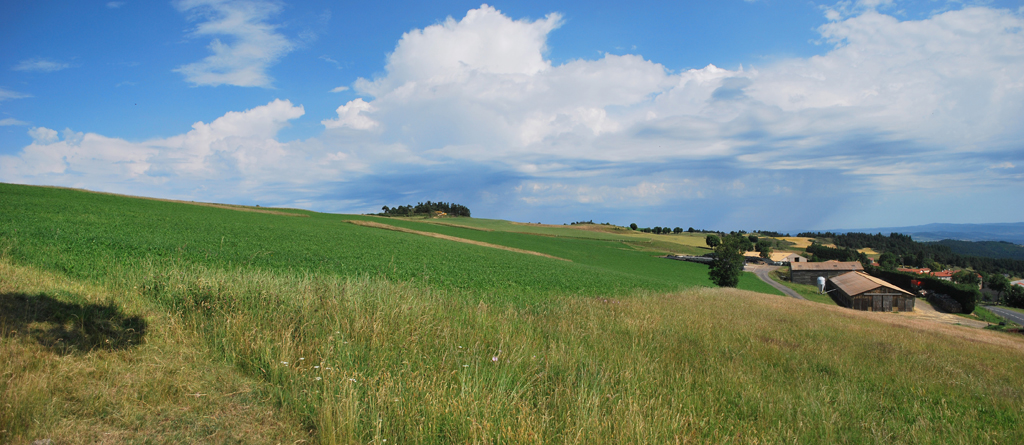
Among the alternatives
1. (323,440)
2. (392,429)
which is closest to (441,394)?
(392,429)

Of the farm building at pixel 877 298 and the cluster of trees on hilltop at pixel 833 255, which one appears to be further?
the cluster of trees on hilltop at pixel 833 255

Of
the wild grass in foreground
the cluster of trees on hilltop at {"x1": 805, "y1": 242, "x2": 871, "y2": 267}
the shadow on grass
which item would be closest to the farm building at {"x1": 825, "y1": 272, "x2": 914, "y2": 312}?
the wild grass in foreground

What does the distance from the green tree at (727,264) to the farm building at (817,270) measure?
38.1 meters

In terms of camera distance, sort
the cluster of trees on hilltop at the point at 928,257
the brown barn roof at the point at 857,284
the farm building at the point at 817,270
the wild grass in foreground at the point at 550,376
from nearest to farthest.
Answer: the wild grass in foreground at the point at 550,376
the brown barn roof at the point at 857,284
the farm building at the point at 817,270
the cluster of trees on hilltop at the point at 928,257

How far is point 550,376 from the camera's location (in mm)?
5949

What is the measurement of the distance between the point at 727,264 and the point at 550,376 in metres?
54.0

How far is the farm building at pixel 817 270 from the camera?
7881cm

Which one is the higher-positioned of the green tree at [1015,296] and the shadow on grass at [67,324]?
the shadow on grass at [67,324]

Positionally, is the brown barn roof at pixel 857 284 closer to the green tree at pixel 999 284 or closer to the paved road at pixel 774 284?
the paved road at pixel 774 284

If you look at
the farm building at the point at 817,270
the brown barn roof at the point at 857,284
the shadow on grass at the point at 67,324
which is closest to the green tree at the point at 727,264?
the brown barn roof at the point at 857,284

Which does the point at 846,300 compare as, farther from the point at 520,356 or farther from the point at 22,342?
the point at 22,342

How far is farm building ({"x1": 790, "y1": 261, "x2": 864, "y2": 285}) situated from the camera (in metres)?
78.8

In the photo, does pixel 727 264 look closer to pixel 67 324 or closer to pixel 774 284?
pixel 774 284

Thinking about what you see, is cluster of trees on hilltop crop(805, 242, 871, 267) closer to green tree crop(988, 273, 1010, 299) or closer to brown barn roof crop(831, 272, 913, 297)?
green tree crop(988, 273, 1010, 299)
